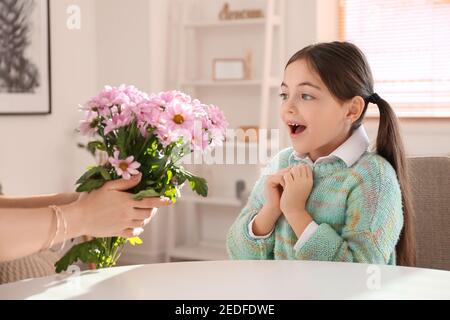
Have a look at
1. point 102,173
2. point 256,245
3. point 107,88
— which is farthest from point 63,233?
point 256,245

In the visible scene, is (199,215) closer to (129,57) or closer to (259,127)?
(259,127)

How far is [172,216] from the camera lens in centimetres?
427

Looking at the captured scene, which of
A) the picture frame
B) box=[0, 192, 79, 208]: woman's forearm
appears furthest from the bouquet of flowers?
A: the picture frame

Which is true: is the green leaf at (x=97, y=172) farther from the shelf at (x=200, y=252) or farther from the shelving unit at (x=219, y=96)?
the shelf at (x=200, y=252)

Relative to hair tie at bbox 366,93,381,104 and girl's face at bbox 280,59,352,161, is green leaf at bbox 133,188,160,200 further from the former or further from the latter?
hair tie at bbox 366,93,381,104

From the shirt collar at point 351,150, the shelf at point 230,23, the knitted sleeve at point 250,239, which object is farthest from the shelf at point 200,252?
the shirt collar at point 351,150

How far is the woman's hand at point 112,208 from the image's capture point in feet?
3.96

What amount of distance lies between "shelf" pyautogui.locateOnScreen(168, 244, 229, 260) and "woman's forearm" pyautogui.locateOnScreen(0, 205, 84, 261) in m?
2.95

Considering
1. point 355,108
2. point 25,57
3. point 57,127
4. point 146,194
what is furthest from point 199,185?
point 57,127

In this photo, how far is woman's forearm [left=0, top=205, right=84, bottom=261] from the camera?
3.89 ft

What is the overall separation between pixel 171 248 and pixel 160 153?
3163 millimetres

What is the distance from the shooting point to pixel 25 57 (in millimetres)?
3875

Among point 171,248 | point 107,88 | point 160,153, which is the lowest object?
point 171,248

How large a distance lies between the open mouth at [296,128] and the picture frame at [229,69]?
2465mm
